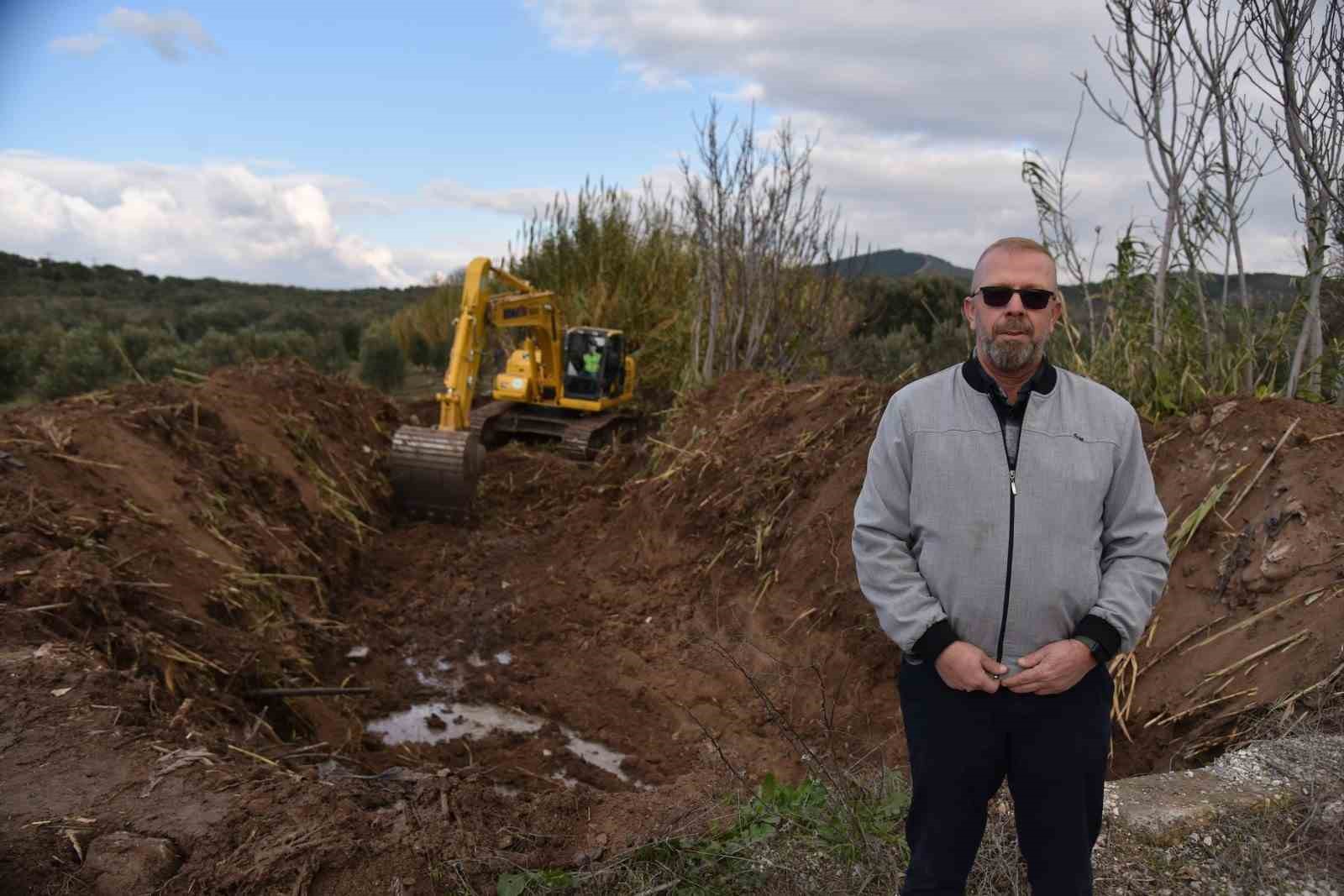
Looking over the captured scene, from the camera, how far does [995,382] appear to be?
88.2 inches

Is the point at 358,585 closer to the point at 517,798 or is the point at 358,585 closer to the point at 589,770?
the point at 589,770

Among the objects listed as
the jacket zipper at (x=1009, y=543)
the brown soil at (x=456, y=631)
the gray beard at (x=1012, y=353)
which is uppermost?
the gray beard at (x=1012, y=353)

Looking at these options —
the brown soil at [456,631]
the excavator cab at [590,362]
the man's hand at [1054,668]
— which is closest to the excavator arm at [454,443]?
the brown soil at [456,631]

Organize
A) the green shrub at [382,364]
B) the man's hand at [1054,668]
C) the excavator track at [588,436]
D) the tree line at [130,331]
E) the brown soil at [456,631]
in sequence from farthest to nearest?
the green shrub at [382,364]
the tree line at [130,331]
the excavator track at [588,436]
the brown soil at [456,631]
the man's hand at [1054,668]

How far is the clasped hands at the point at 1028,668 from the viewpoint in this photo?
207 cm

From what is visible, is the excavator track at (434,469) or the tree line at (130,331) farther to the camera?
the tree line at (130,331)

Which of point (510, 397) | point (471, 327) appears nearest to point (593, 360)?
point (510, 397)

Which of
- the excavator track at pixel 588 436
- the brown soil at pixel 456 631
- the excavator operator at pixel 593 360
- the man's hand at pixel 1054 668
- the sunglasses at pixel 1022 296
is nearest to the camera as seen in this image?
the man's hand at pixel 1054 668

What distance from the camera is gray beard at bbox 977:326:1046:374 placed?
85.8 inches

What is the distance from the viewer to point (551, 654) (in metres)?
6.42

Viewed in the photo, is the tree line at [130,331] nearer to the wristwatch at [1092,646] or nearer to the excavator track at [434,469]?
the excavator track at [434,469]

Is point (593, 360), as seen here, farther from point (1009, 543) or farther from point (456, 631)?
point (1009, 543)

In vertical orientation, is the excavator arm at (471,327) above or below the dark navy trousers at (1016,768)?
above

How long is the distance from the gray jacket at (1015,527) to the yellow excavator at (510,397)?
687 centimetres
